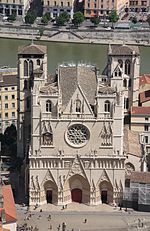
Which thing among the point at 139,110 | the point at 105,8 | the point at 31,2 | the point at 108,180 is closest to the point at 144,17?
the point at 105,8

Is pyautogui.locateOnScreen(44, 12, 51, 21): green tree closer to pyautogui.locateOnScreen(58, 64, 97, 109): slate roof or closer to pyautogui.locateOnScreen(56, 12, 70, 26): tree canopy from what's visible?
pyautogui.locateOnScreen(56, 12, 70, 26): tree canopy

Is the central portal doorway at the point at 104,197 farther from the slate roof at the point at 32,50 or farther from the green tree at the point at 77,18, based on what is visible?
the green tree at the point at 77,18

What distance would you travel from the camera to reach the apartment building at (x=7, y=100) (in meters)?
68.2

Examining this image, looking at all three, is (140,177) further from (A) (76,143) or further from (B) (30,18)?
(B) (30,18)

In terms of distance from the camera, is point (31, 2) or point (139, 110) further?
point (31, 2)

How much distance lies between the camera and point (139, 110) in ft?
193

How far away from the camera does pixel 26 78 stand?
191 ft

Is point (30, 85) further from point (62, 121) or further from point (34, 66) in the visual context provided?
point (62, 121)

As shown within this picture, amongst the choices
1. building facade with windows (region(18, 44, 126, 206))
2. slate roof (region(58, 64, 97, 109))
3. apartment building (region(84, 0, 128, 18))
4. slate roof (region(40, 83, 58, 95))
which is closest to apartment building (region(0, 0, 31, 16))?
apartment building (region(84, 0, 128, 18))

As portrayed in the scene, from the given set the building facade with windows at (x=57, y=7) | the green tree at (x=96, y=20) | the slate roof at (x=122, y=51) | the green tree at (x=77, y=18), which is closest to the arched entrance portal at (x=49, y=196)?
the slate roof at (x=122, y=51)

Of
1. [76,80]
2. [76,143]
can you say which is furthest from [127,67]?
[76,143]

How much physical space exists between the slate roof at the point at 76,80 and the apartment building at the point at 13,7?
204 feet

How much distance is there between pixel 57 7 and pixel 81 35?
9209 mm

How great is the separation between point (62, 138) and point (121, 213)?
23.0 feet
